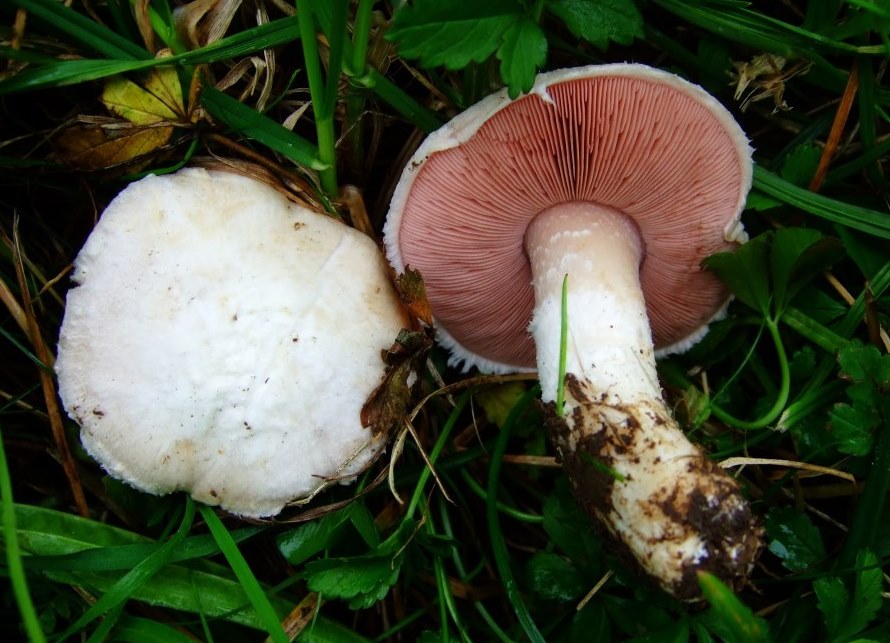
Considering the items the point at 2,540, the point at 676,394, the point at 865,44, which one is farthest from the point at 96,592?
the point at 865,44

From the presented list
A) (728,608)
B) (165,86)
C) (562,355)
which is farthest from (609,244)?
(165,86)

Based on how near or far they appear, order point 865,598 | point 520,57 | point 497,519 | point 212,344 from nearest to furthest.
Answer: point 520,57 < point 865,598 < point 212,344 < point 497,519

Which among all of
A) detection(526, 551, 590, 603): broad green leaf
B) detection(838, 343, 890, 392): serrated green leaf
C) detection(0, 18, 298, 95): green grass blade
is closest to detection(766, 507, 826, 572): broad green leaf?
detection(838, 343, 890, 392): serrated green leaf

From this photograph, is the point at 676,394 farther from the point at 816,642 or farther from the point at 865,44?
the point at 865,44

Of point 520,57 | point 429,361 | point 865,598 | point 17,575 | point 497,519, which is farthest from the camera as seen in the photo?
point 429,361

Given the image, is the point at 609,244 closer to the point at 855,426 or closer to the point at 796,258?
the point at 796,258

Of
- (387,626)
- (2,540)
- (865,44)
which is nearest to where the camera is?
(2,540)

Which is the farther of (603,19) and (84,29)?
(84,29)
